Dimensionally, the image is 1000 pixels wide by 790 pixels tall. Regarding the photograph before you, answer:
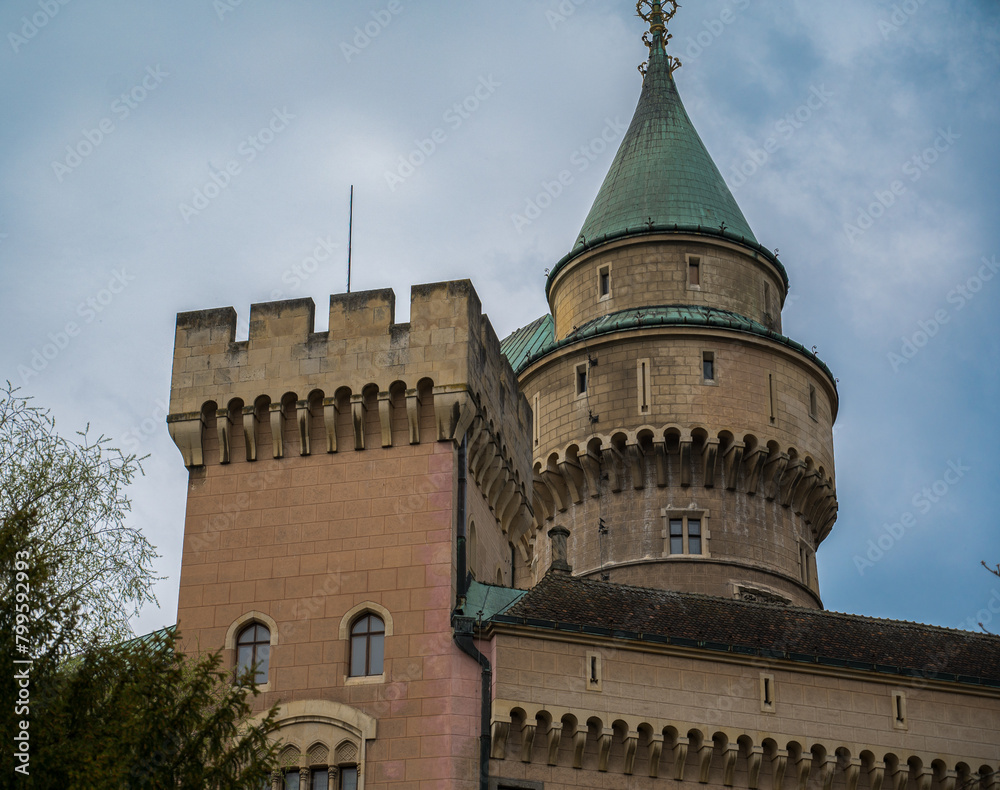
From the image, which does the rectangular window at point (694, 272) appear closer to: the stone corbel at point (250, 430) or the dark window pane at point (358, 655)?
the stone corbel at point (250, 430)

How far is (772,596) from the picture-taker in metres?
43.8

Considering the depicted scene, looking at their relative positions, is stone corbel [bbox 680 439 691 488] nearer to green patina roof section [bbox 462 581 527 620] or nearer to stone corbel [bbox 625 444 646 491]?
stone corbel [bbox 625 444 646 491]

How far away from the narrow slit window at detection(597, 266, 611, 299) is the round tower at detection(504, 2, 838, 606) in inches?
1.7

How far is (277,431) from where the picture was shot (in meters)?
34.7

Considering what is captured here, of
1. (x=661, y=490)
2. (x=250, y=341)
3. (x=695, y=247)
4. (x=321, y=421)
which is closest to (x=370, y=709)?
(x=321, y=421)

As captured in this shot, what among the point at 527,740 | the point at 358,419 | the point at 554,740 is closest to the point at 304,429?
the point at 358,419

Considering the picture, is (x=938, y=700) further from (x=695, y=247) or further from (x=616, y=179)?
(x=616, y=179)

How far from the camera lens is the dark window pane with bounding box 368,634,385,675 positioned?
32.2 meters

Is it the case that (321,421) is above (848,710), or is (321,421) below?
above

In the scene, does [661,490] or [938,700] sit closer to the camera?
[938,700]

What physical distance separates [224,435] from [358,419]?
310 centimetres

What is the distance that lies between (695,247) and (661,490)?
7.94 metres

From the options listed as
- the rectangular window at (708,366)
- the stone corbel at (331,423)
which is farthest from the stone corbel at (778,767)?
the rectangular window at (708,366)

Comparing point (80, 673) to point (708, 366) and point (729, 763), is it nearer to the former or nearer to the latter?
point (729, 763)
